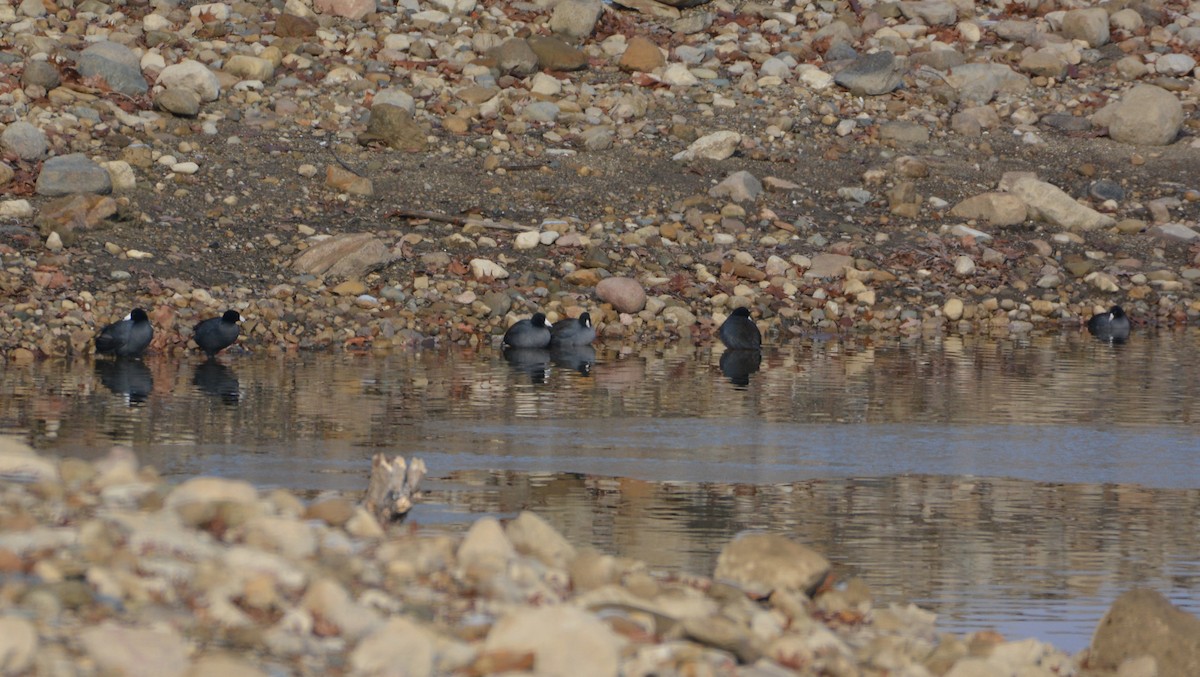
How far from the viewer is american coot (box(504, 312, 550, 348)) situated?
14422 mm

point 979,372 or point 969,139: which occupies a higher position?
point 969,139

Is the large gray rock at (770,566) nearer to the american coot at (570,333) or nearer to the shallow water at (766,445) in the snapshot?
the shallow water at (766,445)

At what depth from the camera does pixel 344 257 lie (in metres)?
15.4

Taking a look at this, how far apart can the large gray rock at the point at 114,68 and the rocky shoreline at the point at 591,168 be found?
40mm

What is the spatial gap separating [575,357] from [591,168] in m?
4.47

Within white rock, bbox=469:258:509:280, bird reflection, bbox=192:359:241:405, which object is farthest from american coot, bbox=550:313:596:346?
bird reflection, bbox=192:359:241:405

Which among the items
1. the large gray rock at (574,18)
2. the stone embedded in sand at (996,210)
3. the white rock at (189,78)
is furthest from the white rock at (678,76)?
the white rock at (189,78)

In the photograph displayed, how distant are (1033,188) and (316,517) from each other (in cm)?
1381

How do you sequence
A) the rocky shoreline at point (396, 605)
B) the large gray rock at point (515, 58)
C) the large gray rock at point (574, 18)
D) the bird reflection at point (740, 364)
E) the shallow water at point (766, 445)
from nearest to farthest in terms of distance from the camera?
the rocky shoreline at point (396, 605), the shallow water at point (766, 445), the bird reflection at point (740, 364), the large gray rock at point (515, 58), the large gray rock at point (574, 18)

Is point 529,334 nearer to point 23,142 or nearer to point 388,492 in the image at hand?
point 23,142

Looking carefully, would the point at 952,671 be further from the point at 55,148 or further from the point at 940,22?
the point at 940,22

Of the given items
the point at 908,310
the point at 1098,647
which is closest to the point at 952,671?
the point at 1098,647

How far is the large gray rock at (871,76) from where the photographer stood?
20.6 meters

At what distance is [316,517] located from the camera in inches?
233
